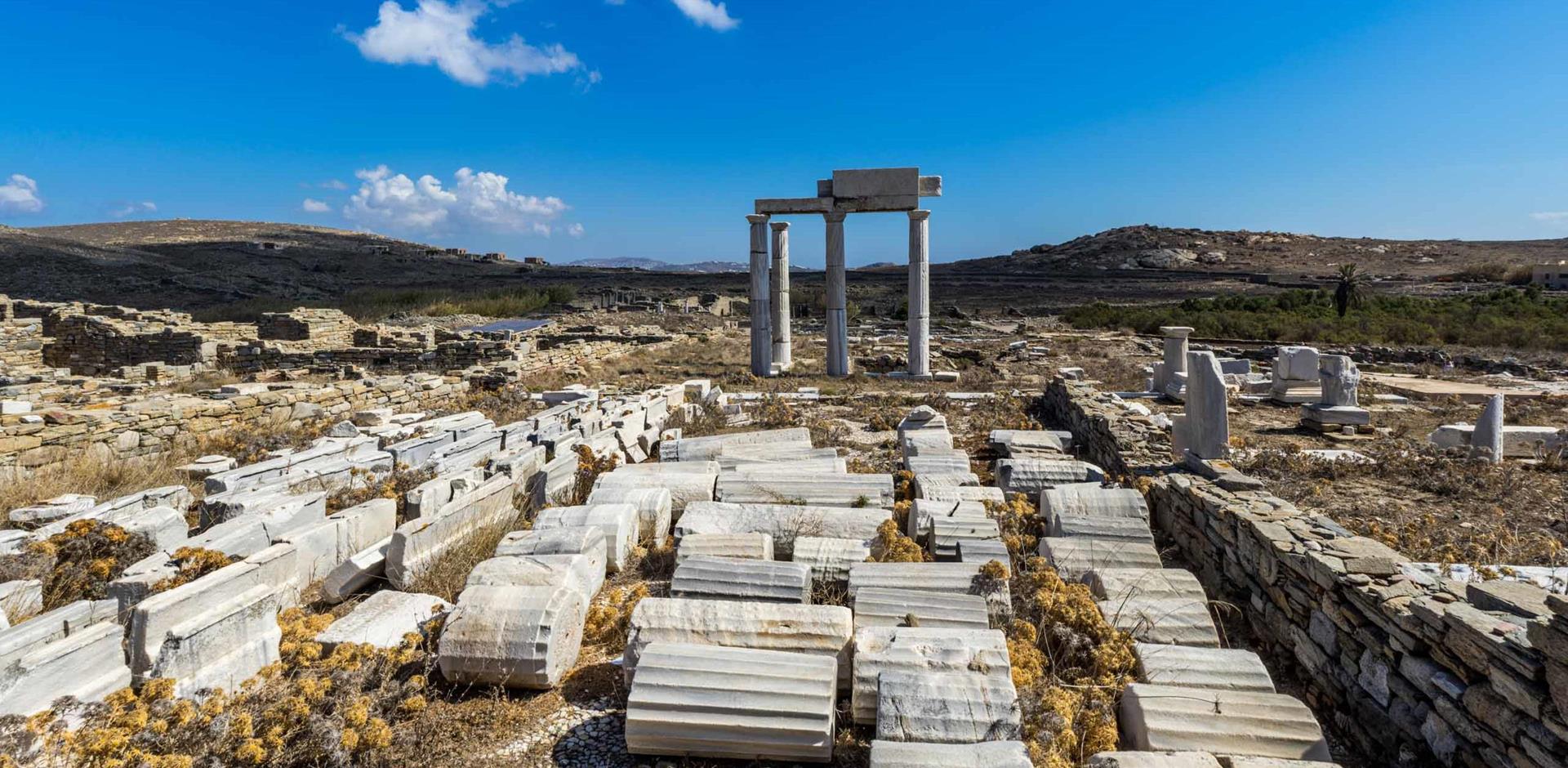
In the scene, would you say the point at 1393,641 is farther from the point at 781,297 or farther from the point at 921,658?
the point at 781,297

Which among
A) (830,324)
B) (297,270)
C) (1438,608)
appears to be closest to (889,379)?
(830,324)

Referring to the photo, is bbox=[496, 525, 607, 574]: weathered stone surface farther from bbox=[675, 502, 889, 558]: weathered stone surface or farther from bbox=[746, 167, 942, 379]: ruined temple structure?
bbox=[746, 167, 942, 379]: ruined temple structure

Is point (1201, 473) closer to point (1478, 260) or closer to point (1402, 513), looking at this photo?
point (1402, 513)

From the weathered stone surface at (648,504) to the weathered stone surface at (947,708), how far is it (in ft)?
9.98

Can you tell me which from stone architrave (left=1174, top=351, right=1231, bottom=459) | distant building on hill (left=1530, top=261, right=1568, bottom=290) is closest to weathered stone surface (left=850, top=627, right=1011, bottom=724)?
stone architrave (left=1174, top=351, right=1231, bottom=459)

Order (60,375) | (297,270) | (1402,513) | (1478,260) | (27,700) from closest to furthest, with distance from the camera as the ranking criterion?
(27,700), (1402,513), (60,375), (297,270), (1478,260)

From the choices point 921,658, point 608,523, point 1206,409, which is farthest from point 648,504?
point 1206,409

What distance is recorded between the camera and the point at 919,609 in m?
4.38

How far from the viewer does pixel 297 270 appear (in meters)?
47.6

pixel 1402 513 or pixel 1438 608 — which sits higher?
pixel 1438 608

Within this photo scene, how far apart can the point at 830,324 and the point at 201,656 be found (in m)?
14.4

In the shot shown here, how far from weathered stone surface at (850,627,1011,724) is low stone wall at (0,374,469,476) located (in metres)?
8.42

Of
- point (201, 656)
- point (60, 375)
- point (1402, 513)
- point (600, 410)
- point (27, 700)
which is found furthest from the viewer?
point (60, 375)

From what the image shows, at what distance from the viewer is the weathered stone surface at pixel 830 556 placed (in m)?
5.13
